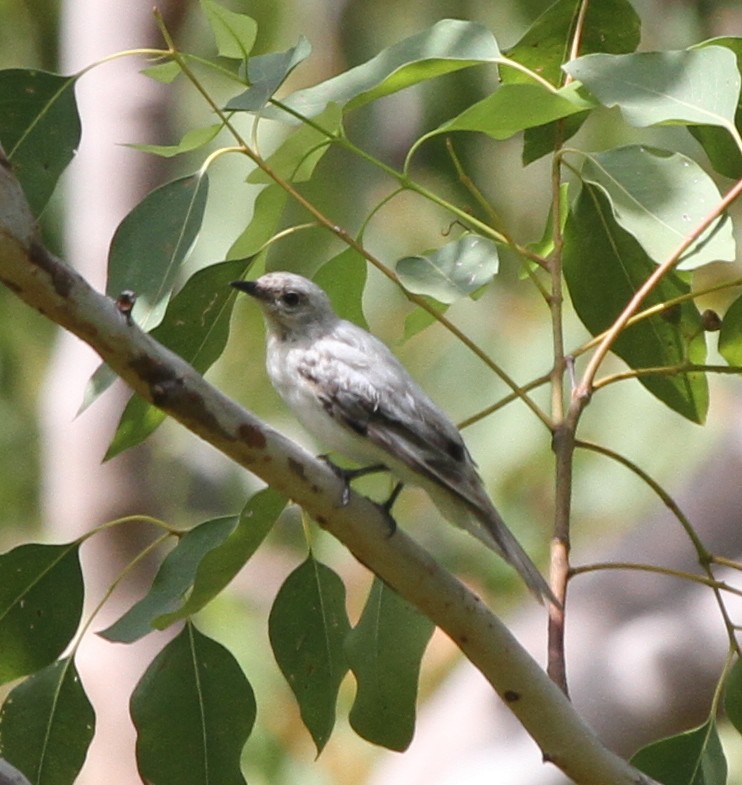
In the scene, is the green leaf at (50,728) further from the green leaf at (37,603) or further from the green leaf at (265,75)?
the green leaf at (265,75)

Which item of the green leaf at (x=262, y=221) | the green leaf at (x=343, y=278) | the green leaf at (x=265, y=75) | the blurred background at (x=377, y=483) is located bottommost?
the blurred background at (x=377, y=483)

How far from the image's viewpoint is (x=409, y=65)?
1970 millimetres

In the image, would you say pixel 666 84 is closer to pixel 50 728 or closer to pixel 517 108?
pixel 517 108

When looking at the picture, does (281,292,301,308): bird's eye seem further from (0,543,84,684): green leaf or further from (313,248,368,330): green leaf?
(0,543,84,684): green leaf

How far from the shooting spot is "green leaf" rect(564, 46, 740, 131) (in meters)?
1.91

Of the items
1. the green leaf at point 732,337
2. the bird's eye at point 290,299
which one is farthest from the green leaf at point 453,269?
the bird's eye at point 290,299

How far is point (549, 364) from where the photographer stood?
488 cm

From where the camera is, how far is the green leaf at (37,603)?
226cm

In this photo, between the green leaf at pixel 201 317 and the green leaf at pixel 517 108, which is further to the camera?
the green leaf at pixel 201 317

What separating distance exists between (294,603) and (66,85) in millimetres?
857

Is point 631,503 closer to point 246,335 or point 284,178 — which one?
point 246,335

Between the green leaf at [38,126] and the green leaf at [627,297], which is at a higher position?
the green leaf at [38,126]

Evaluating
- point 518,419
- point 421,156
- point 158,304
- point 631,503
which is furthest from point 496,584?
point 158,304

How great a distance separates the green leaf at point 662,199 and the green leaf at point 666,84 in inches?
4.6
